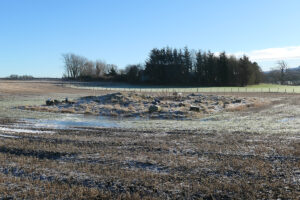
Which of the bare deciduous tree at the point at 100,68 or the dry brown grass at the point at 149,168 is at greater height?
the bare deciduous tree at the point at 100,68

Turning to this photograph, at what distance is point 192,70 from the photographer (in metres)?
98.9

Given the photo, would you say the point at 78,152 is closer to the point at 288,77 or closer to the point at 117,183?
the point at 117,183

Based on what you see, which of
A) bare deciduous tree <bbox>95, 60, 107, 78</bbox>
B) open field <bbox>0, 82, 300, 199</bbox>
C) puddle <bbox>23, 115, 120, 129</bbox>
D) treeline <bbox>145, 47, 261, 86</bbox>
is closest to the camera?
open field <bbox>0, 82, 300, 199</bbox>

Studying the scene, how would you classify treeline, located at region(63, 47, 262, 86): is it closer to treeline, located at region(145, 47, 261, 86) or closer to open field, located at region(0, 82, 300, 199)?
treeline, located at region(145, 47, 261, 86)

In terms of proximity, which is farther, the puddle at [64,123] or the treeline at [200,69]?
the treeline at [200,69]

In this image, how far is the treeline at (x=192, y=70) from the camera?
91.8 metres

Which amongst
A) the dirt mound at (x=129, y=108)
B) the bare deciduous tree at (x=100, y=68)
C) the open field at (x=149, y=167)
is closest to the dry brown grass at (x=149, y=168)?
the open field at (x=149, y=167)

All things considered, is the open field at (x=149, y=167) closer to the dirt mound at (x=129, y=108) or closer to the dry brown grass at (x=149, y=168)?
the dry brown grass at (x=149, y=168)

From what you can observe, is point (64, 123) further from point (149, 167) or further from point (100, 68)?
point (100, 68)

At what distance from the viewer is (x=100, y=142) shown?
13086 mm

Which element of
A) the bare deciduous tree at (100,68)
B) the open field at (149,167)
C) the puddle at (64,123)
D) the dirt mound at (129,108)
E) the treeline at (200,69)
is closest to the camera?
the open field at (149,167)

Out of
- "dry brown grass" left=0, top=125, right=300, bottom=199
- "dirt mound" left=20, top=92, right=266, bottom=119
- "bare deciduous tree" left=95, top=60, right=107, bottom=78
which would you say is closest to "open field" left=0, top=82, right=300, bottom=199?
"dry brown grass" left=0, top=125, right=300, bottom=199

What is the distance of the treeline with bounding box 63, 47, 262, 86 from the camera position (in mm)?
91812

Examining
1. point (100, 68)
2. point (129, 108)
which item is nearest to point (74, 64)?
point (100, 68)
